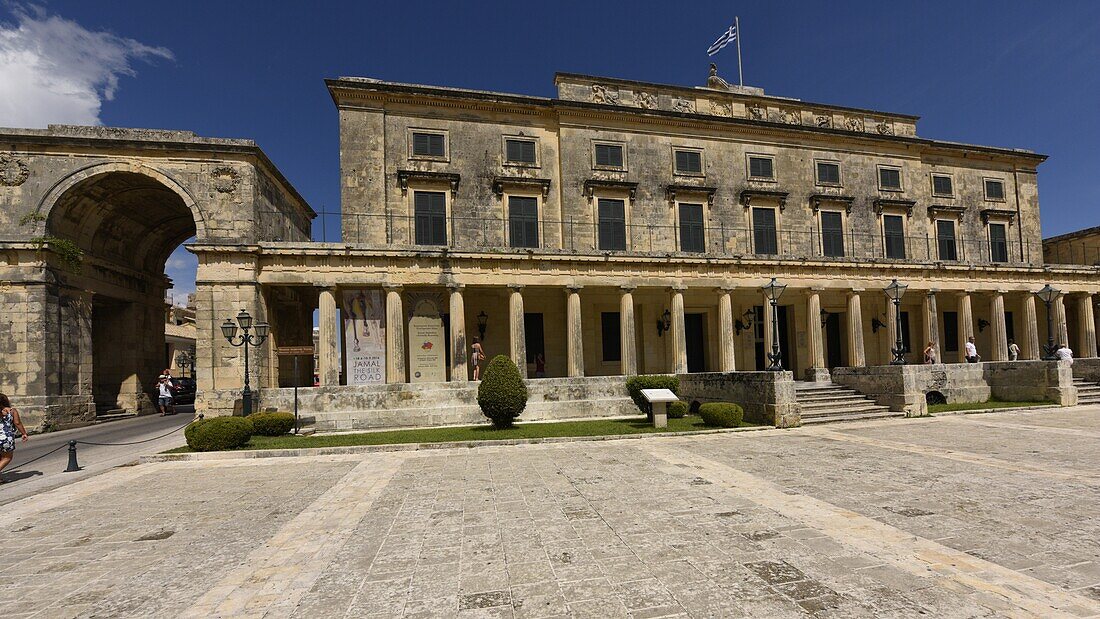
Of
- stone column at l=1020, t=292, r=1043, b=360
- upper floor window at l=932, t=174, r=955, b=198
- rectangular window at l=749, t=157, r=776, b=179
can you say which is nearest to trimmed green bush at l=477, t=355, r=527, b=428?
rectangular window at l=749, t=157, r=776, b=179

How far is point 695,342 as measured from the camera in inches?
1035

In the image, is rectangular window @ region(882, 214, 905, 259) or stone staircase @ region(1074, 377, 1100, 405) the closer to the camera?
stone staircase @ region(1074, 377, 1100, 405)

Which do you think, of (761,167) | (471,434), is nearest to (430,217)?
(471,434)

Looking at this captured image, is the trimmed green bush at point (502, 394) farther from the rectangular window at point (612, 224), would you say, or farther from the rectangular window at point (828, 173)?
the rectangular window at point (828, 173)

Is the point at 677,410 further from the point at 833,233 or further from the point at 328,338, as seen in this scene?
the point at 833,233

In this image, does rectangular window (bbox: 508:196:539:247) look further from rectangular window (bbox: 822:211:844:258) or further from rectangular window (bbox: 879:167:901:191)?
rectangular window (bbox: 879:167:901:191)

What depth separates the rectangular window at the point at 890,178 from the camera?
2778 cm

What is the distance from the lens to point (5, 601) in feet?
14.8

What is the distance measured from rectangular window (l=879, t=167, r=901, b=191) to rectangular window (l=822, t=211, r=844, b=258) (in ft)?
12.2

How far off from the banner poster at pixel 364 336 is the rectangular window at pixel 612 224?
11.3 meters

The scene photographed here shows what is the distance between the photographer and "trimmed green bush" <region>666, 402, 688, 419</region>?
16.7 meters

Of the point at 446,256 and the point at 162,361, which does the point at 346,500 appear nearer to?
the point at 446,256

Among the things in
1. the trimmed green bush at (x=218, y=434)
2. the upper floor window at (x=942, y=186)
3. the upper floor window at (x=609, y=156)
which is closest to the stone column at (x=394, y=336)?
the trimmed green bush at (x=218, y=434)

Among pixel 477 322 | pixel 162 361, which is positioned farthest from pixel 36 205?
pixel 477 322
